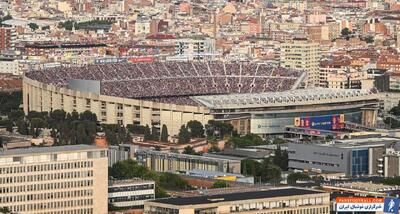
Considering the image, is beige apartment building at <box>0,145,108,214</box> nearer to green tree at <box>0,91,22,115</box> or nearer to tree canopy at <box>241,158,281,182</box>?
tree canopy at <box>241,158,281,182</box>

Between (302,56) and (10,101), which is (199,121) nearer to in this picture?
(10,101)

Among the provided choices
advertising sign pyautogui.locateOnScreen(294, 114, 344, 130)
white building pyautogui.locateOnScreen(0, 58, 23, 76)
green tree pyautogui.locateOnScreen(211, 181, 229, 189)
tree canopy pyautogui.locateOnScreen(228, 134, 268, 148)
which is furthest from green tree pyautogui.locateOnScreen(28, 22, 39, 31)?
green tree pyautogui.locateOnScreen(211, 181, 229, 189)

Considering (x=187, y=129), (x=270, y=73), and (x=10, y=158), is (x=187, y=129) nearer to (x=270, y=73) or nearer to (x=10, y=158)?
(x=270, y=73)

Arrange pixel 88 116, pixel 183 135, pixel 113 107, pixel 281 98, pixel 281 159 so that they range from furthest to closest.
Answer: pixel 113 107 → pixel 88 116 → pixel 281 98 → pixel 183 135 → pixel 281 159

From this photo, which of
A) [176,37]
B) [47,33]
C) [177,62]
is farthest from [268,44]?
[177,62]

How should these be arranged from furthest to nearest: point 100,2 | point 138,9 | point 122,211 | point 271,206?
point 100,2
point 138,9
point 122,211
point 271,206

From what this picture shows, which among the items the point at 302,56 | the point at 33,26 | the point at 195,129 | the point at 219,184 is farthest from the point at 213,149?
the point at 33,26
